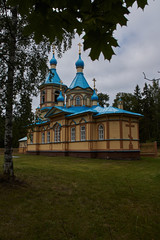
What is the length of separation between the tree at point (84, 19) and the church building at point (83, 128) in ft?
37.5

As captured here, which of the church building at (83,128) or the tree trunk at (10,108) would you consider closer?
the tree trunk at (10,108)

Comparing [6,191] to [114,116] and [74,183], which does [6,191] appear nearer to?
[74,183]

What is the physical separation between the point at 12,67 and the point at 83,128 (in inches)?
567

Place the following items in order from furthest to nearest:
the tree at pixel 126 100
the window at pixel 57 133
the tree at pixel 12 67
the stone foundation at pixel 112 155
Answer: the tree at pixel 126 100, the window at pixel 57 133, the stone foundation at pixel 112 155, the tree at pixel 12 67

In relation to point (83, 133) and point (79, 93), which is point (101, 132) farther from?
point (79, 93)

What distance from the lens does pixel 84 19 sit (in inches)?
76.3

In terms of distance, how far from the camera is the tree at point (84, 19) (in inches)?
72.9

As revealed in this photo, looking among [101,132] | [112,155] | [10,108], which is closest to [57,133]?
[101,132]

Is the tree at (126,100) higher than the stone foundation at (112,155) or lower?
higher

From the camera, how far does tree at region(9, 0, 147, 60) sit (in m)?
1.85

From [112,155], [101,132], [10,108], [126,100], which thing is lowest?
[112,155]

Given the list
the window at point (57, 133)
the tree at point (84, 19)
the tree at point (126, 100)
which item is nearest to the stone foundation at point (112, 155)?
the window at point (57, 133)

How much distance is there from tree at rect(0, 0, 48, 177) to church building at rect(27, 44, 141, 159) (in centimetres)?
637

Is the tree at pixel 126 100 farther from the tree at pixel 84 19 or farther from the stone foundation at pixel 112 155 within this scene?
the tree at pixel 84 19
